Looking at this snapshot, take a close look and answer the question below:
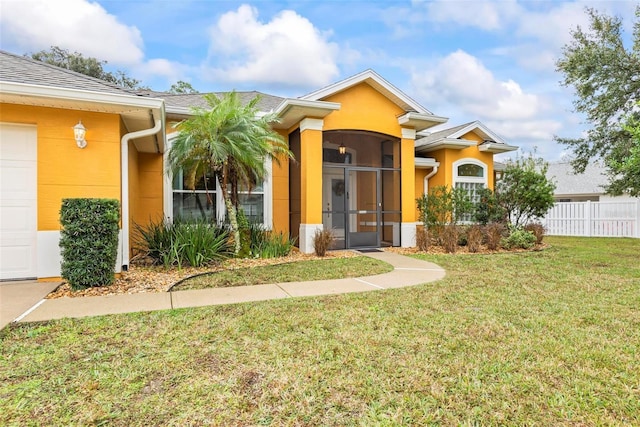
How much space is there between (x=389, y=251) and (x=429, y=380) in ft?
27.2

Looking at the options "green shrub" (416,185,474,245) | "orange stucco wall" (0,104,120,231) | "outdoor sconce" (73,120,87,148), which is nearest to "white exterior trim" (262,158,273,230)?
"orange stucco wall" (0,104,120,231)

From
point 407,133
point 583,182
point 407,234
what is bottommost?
point 407,234

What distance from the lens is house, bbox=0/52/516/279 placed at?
260 inches

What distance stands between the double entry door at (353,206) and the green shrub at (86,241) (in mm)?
6308

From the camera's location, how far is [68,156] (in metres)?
6.77

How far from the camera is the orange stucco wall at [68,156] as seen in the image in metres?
6.60

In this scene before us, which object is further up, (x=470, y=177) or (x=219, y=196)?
(x=470, y=177)

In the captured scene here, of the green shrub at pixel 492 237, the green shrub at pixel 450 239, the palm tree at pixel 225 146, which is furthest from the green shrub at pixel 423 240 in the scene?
the palm tree at pixel 225 146

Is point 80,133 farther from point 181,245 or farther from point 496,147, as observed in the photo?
point 496,147

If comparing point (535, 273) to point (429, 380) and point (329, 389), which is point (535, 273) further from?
point (329, 389)

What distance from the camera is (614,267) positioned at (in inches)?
328

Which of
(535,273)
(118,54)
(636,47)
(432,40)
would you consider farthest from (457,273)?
(118,54)

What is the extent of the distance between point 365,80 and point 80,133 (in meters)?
7.92

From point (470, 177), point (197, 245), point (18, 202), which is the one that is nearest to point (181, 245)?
point (197, 245)
